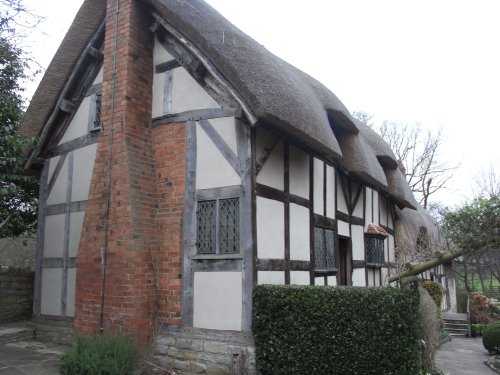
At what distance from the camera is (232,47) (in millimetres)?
6816

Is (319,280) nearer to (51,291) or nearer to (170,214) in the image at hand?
(170,214)

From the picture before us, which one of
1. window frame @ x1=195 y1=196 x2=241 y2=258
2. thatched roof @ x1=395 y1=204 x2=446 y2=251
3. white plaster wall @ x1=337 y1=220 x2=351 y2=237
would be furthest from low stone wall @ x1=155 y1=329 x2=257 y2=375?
thatched roof @ x1=395 y1=204 x2=446 y2=251

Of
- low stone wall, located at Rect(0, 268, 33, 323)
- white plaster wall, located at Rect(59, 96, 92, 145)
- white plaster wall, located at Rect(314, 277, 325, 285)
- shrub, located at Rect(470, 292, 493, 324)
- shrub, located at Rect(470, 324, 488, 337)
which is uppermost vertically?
white plaster wall, located at Rect(59, 96, 92, 145)

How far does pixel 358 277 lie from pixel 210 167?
18.8 feet

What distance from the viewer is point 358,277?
10820mm

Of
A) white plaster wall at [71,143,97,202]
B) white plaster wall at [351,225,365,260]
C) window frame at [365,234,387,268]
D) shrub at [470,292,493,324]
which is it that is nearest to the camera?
white plaster wall at [71,143,97,202]

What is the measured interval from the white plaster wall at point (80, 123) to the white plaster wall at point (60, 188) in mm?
556

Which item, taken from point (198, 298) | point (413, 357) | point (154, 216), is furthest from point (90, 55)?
point (413, 357)

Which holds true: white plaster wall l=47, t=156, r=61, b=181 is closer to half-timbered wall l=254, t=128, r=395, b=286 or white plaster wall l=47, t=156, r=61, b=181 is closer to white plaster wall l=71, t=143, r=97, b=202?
white plaster wall l=71, t=143, r=97, b=202

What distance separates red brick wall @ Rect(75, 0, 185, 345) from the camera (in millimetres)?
6762

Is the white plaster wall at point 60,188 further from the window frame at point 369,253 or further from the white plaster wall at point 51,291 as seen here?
the window frame at point 369,253

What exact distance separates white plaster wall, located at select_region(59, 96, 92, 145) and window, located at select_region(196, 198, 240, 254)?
10.8 ft

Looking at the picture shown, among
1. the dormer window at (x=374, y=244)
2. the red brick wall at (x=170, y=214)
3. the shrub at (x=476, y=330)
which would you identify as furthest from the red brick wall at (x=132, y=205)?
the shrub at (x=476, y=330)

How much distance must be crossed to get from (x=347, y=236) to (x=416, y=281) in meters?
3.51
